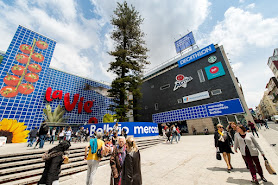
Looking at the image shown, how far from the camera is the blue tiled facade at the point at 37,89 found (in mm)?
13188

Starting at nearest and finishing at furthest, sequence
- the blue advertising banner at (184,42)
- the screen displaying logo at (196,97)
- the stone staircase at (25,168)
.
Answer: the stone staircase at (25,168) → the screen displaying logo at (196,97) → the blue advertising banner at (184,42)

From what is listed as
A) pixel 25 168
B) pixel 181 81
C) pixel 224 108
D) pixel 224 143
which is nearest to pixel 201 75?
pixel 181 81

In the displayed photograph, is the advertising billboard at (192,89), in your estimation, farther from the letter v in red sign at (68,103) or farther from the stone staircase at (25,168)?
the stone staircase at (25,168)

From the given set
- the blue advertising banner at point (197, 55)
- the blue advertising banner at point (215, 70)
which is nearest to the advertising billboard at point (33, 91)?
the blue advertising banner at point (197, 55)

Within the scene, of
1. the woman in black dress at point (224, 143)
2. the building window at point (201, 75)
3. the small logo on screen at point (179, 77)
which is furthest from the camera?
the small logo on screen at point (179, 77)

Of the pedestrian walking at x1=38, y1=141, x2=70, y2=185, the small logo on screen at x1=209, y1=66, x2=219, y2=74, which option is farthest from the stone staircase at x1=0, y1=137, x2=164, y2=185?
the small logo on screen at x1=209, y1=66, x2=219, y2=74

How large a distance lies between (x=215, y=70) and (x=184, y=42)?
9.81m

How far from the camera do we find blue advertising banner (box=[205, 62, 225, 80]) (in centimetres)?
1795

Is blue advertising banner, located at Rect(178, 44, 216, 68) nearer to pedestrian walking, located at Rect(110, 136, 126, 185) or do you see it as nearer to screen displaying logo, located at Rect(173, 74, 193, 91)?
screen displaying logo, located at Rect(173, 74, 193, 91)

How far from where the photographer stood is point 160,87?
25.5 metres

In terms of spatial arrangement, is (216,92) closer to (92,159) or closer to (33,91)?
(92,159)

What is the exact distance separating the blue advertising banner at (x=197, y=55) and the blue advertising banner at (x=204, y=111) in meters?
8.98

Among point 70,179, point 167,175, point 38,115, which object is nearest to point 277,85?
point 167,175

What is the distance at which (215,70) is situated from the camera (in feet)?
60.7
